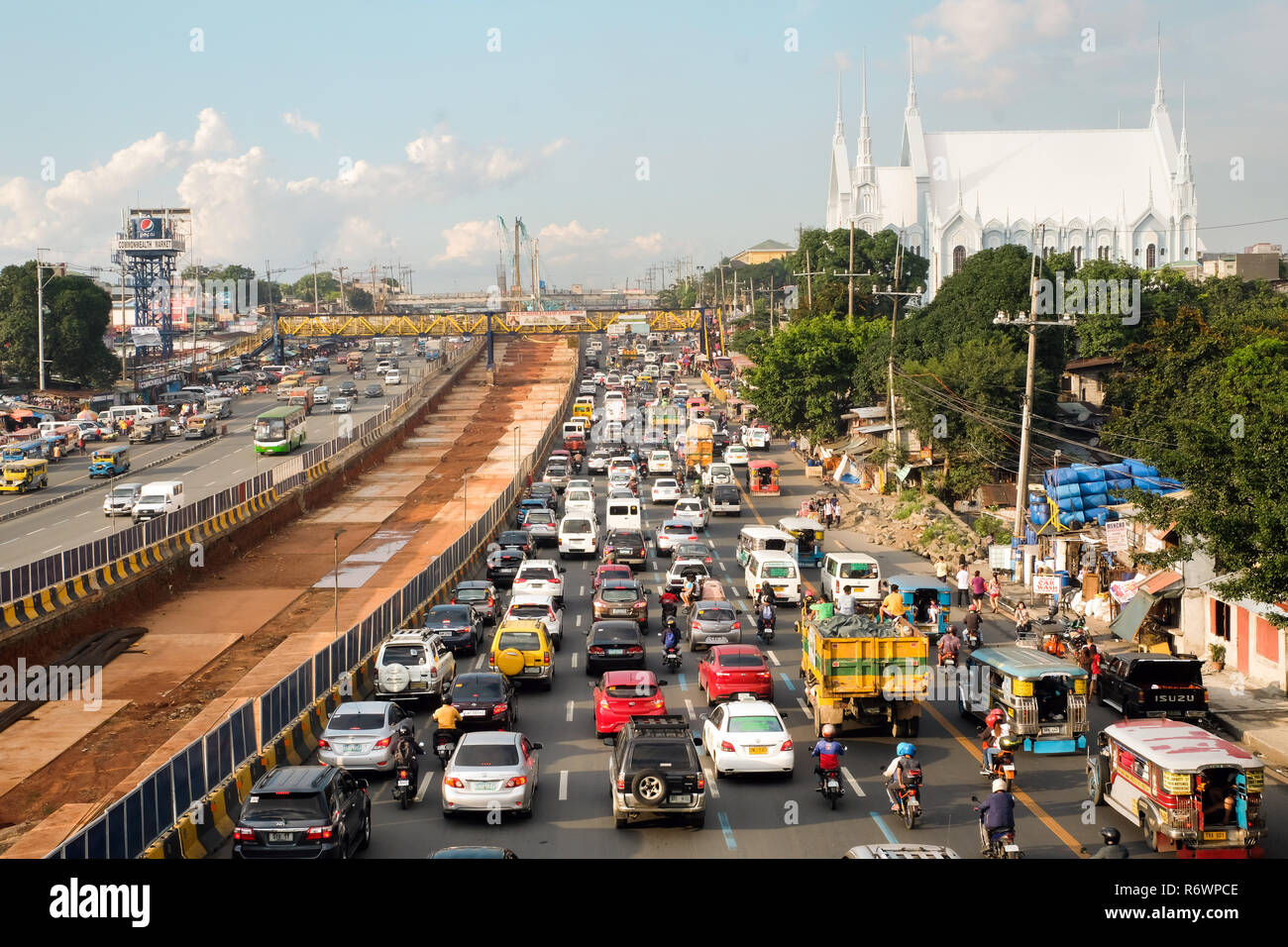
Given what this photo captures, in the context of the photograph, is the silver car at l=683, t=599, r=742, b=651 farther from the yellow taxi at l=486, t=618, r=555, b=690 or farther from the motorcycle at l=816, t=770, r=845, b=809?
the motorcycle at l=816, t=770, r=845, b=809

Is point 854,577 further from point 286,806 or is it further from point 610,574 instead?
point 286,806

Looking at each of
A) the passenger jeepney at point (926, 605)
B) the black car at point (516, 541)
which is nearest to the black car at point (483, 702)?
the passenger jeepney at point (926, 605)

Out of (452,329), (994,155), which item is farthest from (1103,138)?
(452,329)

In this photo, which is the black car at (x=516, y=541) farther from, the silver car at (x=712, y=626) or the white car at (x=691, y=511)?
the silver car at (x=712, y=626)

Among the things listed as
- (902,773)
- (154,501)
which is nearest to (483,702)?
(902,773)

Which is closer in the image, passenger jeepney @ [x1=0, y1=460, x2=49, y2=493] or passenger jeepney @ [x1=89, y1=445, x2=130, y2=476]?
passenger jeepney @ [x1=0, y1=460, x2=49, y2=493]

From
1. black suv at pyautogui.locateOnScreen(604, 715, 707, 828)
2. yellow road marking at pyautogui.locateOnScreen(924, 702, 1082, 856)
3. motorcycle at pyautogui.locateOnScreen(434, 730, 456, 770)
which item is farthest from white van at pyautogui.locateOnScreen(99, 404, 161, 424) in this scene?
Result: black suv at pyautogui.locateOnScreen(604, 715, 707, 828)
